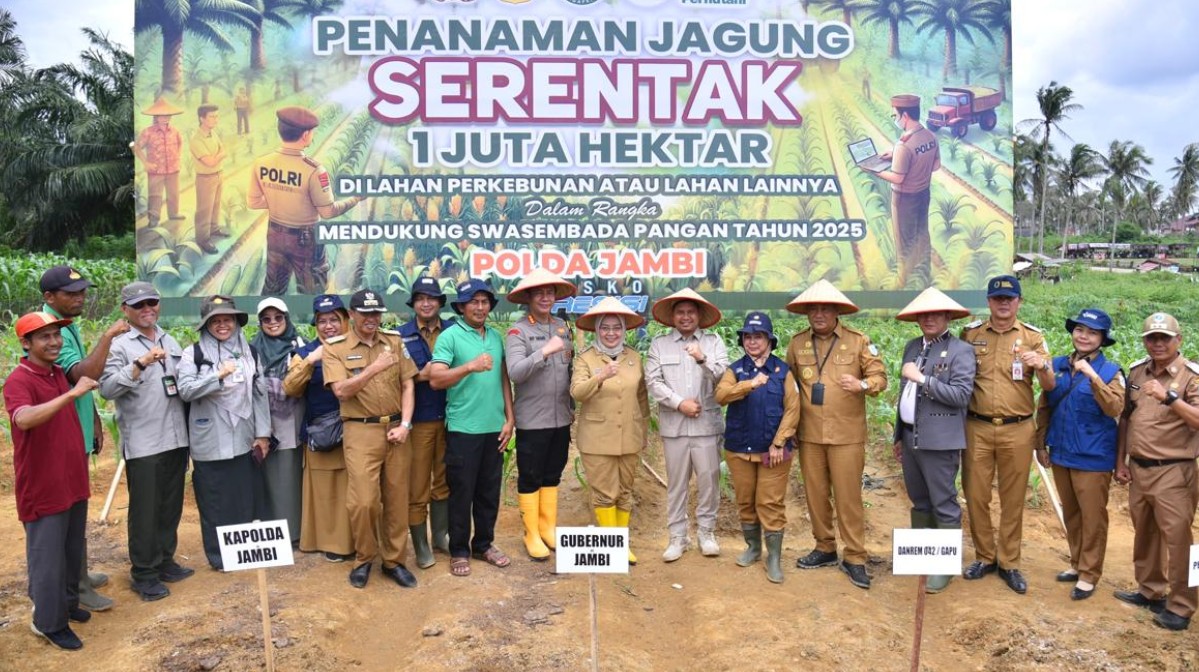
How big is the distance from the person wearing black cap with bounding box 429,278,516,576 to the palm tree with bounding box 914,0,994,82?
5.47 metres

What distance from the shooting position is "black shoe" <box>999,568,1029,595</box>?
5586 millimetres

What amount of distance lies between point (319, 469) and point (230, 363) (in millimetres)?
991

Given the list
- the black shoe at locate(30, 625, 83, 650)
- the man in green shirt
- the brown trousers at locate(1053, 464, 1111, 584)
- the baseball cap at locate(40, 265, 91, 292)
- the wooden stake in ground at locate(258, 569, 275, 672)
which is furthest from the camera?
the brown trousers at locate(1053, 464, 1111, 584)

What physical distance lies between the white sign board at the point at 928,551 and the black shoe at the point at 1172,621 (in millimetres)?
1877

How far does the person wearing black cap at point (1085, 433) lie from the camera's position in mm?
5199

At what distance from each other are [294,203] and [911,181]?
6.00m

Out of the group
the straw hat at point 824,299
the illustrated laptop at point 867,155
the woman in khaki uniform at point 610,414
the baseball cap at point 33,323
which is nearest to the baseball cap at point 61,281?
the baseball cap at point 33,323

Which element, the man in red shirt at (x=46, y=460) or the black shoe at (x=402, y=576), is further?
the black shoe at (x=402, y=576)

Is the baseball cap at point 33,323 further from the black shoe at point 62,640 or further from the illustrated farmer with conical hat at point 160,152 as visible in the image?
the illustrated farmer with conical hat at point 160,152

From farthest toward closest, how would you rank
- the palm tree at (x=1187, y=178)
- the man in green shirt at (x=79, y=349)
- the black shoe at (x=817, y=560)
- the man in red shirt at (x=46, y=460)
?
the palm tree at (x=1187, y=178)
the black shoe at (x=817, y=560)
the man in green shirt at (x=79, y=349)
the man in red shirt at (x=46, y=460)

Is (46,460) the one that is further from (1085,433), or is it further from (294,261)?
(1085,433)

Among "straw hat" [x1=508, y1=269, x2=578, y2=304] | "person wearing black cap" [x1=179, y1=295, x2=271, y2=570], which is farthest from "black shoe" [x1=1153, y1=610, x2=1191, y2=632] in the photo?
"person wearing black cap" [x1=179, y1=295, x2=271, y2=570]

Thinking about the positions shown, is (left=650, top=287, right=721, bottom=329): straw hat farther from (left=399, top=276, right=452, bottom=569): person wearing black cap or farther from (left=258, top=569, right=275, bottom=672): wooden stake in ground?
(left=258, top=569, right=275, bottom=672): wooden stake in ground

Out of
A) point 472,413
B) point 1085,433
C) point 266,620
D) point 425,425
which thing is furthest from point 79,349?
point 1085,433
